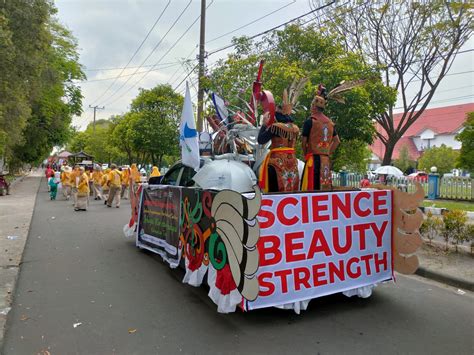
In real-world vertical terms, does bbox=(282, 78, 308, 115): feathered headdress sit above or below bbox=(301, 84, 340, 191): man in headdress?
above

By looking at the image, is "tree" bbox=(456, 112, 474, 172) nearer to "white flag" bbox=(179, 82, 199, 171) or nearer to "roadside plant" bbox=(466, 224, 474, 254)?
"roadside plant" bbox=(466, 224, 474, 254)

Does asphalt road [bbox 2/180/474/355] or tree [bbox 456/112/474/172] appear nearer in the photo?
asphalt road [bbox 2/180/474/355]

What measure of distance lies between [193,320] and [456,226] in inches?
204

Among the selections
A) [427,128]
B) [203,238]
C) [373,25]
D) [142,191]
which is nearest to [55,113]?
[373,25]

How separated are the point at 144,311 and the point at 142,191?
3.14m

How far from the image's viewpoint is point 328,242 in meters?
4.40

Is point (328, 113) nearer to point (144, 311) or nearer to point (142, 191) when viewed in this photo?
point (142, 191)

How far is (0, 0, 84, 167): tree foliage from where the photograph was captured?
14.5 meters

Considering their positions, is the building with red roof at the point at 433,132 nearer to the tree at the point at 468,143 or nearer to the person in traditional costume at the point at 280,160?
the tree at the point at 468,143

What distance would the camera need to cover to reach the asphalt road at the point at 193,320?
3588mm

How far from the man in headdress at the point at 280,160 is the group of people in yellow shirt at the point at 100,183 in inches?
318

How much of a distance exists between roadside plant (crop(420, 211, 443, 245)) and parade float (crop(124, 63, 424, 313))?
271 cm

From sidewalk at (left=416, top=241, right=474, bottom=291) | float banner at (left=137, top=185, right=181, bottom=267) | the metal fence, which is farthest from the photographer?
the metal fence

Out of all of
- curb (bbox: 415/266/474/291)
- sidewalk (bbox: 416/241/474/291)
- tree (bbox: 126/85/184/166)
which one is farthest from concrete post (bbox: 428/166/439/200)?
tree (bbox: 126/85/184/166)
